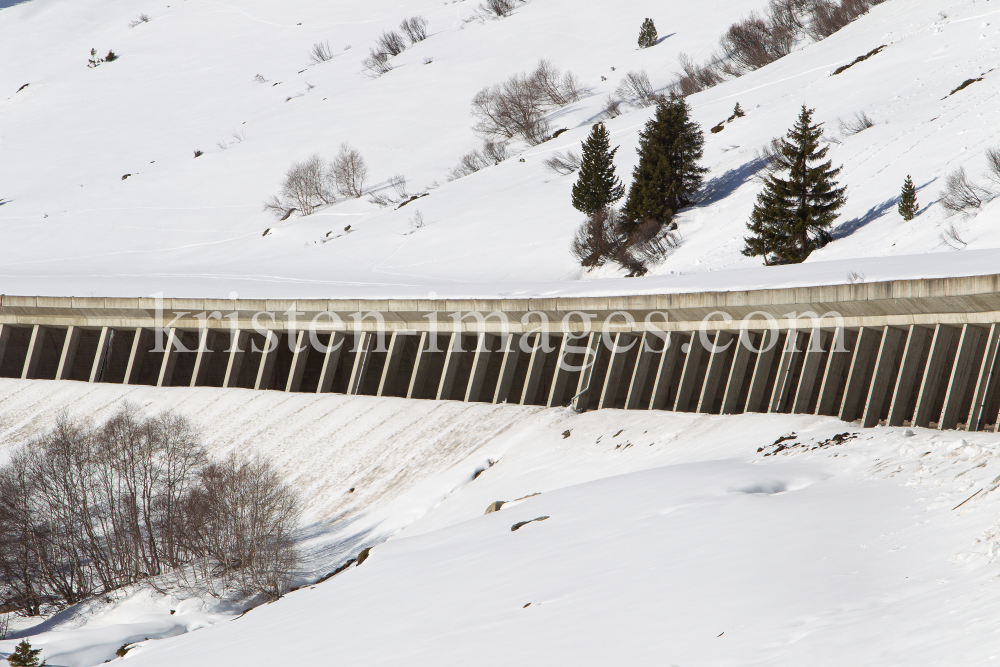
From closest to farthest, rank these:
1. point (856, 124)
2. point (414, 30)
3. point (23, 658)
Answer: point (23, 658), point (856, 124), point (414, 30)

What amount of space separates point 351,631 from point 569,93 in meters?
64.5

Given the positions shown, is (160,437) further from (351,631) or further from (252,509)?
(351,631)

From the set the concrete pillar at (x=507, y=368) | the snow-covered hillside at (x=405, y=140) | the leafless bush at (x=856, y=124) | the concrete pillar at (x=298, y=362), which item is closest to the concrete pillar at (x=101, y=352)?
the snow-covered hillside at (x=405, y=140)

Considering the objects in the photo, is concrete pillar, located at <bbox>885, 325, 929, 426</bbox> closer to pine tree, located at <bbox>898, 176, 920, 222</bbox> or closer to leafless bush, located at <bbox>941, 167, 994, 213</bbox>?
leafless bush, located at <bbox>941, 167, 994, 213</bbox>

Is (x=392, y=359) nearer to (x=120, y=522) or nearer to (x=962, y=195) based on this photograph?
(x=120, y=522)

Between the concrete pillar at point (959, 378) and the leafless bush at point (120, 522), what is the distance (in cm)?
1107

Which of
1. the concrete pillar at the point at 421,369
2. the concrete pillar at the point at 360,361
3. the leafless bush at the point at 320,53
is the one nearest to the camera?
the concrete pillar at the point at 421,369

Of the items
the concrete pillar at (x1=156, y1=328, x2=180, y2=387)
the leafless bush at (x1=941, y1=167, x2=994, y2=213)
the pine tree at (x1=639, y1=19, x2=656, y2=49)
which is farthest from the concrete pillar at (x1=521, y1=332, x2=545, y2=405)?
the pine tree at (x1=639, y1=19, x2=656, y2=49)

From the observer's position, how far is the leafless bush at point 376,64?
283 feet

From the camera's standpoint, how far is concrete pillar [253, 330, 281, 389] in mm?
29031

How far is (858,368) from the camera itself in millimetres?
18438

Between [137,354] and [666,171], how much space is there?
22.0 m

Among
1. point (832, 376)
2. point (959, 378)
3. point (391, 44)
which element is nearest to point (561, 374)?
point (832, 376)

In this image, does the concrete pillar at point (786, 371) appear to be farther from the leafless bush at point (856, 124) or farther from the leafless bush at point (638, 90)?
the leafless bush at point (638, 90)
